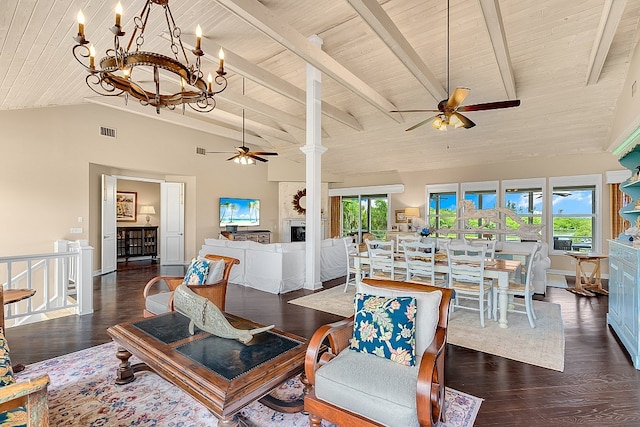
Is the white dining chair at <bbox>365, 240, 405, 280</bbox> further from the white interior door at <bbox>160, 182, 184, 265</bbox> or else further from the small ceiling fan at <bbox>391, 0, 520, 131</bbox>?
the white interior door at <bbox>160, 182, 184, 265</bbox>

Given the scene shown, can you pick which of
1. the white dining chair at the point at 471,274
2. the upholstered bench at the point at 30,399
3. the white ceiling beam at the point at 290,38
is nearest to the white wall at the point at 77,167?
the white ceiling beam at the point at 290,38

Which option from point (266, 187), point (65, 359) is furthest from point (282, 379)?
point (266, 187)

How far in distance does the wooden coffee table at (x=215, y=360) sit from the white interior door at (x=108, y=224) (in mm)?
5636

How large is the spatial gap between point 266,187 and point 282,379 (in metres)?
9.00

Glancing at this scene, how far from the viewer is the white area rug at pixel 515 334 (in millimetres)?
2980

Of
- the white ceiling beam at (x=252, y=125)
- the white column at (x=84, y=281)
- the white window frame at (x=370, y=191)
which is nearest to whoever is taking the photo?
the white column at (x=84, y=281)

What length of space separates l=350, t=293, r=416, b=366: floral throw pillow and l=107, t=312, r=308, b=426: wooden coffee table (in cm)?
42

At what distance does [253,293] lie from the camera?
17.7 ft

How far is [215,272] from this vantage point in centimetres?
339

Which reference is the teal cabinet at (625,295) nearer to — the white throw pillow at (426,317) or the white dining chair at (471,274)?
the white dining chair at (471,274)

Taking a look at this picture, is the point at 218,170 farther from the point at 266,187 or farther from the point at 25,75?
the point at 25,75

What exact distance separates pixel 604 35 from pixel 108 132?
8817 millimetres

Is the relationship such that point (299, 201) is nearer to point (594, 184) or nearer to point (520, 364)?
point (594, 184)

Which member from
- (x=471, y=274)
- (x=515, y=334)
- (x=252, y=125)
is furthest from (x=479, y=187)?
(x=252, y=125)
